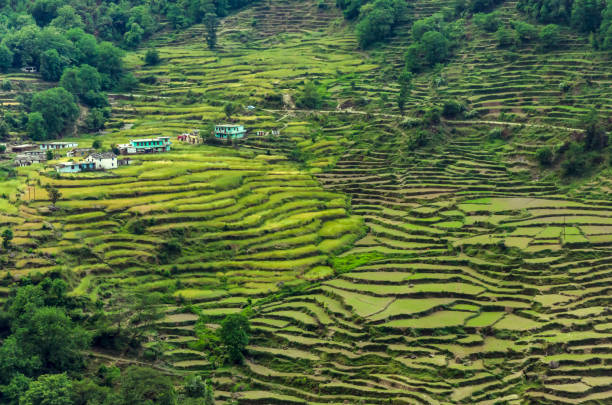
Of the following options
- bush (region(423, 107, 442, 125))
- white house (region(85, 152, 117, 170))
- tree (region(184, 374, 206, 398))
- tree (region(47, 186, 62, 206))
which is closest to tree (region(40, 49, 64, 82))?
white house (region(85, 152, 117, 170))

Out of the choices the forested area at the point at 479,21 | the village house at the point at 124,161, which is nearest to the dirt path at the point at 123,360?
the village house at the point at 124,161

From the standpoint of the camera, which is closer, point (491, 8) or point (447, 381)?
point (447, 381)

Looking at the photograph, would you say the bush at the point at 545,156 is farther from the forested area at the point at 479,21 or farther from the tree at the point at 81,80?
the tree at the point at 81,80

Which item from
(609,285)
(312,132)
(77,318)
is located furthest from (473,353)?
(312,132)

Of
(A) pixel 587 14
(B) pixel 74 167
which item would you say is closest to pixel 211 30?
(B) pixel 74 167

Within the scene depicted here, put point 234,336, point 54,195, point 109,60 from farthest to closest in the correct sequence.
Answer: point 109,60
point 54,195
point 234,336

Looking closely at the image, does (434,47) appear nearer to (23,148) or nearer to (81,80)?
(81,80)

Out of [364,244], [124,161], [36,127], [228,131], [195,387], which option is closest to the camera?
[195,387]

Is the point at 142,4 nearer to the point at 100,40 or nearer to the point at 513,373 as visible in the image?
the point at 100,40
